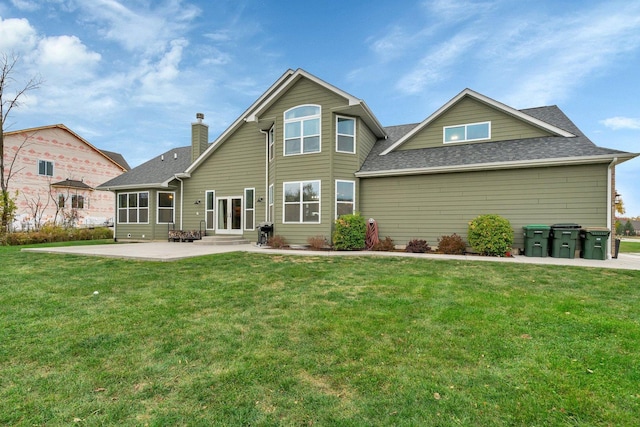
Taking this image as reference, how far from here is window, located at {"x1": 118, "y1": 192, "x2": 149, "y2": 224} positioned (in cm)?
1655

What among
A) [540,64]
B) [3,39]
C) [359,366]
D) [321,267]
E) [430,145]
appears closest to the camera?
[359,366]

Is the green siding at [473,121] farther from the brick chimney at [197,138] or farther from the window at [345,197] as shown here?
the brick chimney at [197,138]

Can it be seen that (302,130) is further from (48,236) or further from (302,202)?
(48,236)

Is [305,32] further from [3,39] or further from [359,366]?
[359,366]

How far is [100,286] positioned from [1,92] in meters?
19.6

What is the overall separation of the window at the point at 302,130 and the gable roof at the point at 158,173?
6866mm

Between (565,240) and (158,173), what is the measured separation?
753 inches

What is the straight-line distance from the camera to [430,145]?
12.6 m

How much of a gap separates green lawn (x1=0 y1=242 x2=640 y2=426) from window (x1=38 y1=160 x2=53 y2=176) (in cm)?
2527

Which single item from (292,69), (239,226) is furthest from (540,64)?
(239,226)

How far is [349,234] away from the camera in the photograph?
11039 millimetres

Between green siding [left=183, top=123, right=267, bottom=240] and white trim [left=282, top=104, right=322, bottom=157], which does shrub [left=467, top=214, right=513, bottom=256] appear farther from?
green siding [left=183, top=123, right=267, bottom=240]

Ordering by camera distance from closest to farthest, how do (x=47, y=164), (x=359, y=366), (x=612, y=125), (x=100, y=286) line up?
(x=359, y=366), (x=100, y=286), (x=612, y=125), (x=47, y=164)

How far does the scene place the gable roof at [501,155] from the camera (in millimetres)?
9422
